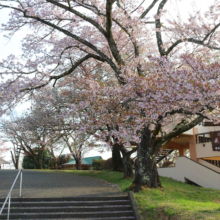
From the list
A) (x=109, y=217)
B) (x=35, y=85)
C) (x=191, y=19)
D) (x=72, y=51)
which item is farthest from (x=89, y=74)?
(x=109, y=217)

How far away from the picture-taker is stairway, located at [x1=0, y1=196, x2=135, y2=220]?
8.20m

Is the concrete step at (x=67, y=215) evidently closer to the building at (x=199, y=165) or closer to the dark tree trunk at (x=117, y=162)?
the building at (x=199, y=165)

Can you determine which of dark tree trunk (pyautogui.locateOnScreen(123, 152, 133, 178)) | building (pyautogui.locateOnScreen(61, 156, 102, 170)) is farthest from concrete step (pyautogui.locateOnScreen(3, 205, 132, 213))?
building (pyautogui.locateOnScreen(61, 156, 102, 170))

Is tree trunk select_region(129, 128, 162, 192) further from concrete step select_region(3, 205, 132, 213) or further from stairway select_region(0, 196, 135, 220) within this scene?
concrete step select_region(3, 205, 132, 213)

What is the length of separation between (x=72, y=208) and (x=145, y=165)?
3490 millimetres

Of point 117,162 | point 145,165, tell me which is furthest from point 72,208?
point 117,162

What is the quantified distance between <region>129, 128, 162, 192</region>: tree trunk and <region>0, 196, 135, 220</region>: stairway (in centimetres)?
132

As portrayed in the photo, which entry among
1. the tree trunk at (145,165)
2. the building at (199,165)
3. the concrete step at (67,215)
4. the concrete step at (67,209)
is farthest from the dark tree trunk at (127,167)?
the concrete step at (67,215)

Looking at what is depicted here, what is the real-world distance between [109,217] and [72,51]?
8700mm

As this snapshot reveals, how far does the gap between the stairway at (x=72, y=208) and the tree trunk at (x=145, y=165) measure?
1318 millimetres

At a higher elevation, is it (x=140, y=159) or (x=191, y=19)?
(x=191, y=19)

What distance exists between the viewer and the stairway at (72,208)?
8195 mm

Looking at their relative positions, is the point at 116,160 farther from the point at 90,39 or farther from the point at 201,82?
the point at 201,82

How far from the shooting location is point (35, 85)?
37.9 feet
